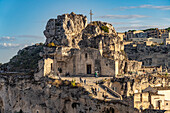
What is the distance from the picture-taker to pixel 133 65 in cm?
5275

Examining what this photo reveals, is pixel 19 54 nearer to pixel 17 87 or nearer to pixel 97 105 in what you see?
pixel 17 87

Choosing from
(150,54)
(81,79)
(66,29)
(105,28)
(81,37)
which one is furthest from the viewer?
(150,54)

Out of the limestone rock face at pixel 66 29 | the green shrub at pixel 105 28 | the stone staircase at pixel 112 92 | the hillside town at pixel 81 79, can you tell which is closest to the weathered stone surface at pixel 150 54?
the hillside town at pixel 81 79

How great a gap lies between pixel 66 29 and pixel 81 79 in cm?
1415

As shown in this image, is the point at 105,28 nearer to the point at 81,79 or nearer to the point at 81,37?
the point at 81,37

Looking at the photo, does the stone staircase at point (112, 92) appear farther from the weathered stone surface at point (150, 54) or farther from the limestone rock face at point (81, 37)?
the weathered stone surface at point (150, 54)

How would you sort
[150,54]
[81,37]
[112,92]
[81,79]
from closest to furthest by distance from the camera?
[112,92] < [81,79] < [81,37] < [150,54]

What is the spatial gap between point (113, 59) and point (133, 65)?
7296mm

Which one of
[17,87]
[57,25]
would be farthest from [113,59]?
[17,87]

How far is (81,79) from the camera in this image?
136 feet

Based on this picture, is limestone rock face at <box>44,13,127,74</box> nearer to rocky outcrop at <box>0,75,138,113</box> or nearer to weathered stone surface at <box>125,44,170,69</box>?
rocky outcrop at <box>0,75,138,113</box>

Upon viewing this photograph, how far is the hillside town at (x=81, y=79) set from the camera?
3494 centimetres

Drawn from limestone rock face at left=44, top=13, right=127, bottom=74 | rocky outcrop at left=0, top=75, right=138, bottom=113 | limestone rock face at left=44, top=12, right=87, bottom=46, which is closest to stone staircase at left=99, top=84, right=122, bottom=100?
rocky outcrop at left=0, top=75, right=138, bottom=113

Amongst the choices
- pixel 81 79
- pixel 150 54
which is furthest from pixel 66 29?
A: pixel 150 54
